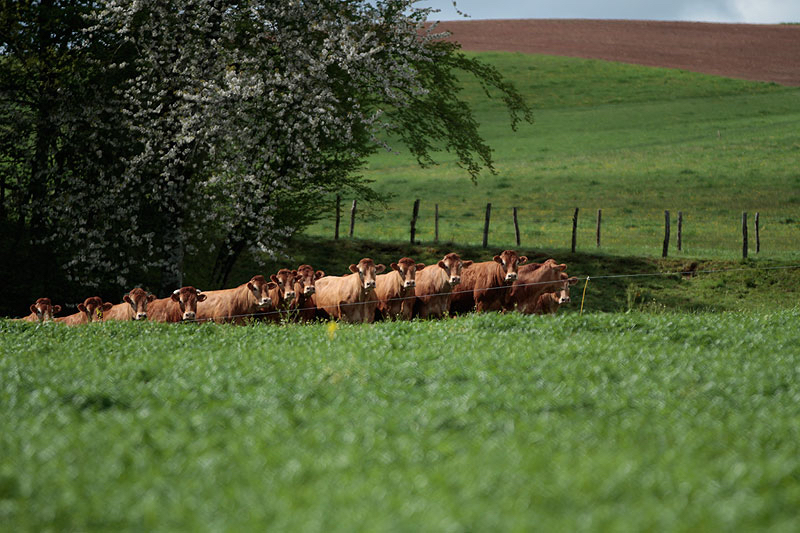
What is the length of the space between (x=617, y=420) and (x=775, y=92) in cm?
7667

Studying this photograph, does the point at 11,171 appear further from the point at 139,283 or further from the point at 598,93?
the point at 598,93

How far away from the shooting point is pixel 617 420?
7.50 m

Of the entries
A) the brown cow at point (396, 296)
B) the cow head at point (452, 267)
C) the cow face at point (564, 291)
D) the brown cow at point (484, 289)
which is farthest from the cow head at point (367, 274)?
the cow face at point (564, 291)

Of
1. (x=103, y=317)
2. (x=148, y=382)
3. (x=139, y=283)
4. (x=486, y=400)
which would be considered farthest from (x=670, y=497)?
(x=139, y=283)

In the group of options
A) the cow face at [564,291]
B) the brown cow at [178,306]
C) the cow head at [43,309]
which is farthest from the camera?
the cow head at [43,309]

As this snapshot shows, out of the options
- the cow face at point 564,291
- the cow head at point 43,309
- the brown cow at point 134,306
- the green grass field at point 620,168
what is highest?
the green grass field at point 620,168

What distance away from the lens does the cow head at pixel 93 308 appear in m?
19.4

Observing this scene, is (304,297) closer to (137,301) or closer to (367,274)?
(367,274)

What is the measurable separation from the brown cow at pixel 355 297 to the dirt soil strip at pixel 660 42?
7119 cm

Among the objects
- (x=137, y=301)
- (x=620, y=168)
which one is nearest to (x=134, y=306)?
(x=137, y=301)

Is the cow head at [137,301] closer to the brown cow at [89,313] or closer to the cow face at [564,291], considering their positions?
the brown cow at [89,313]

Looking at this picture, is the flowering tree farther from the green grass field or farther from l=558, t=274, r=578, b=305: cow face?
the green grass field

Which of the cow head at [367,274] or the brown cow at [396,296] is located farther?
the brown cow at [396,296]

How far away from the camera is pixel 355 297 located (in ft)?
60.4
